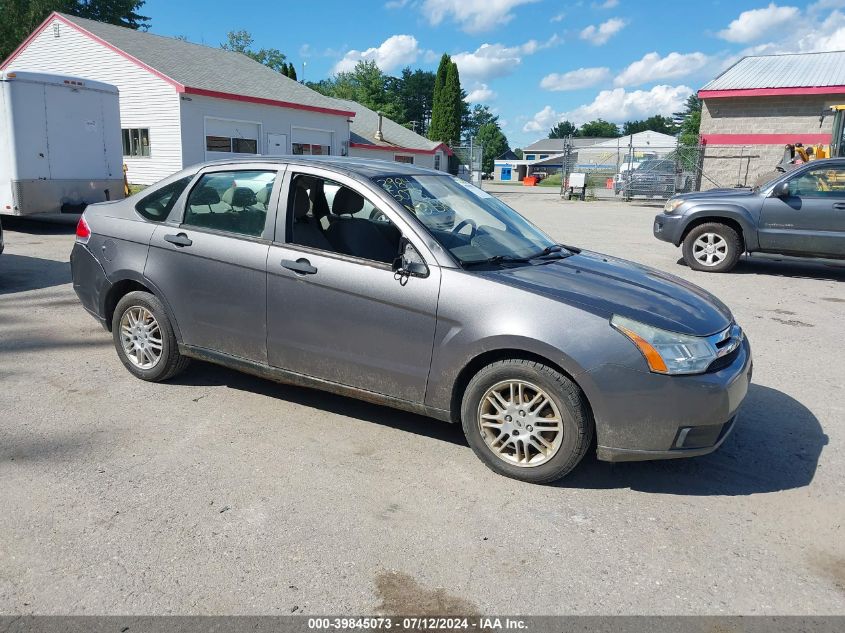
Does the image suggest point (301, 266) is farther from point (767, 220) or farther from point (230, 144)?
point (230, 144)

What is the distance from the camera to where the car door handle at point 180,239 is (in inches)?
183

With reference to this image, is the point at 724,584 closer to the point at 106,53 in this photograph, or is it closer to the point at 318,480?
the point at 318,480

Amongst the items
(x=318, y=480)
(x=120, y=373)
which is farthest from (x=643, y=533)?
(x=120, y=373)

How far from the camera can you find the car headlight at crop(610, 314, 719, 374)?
3357 mm

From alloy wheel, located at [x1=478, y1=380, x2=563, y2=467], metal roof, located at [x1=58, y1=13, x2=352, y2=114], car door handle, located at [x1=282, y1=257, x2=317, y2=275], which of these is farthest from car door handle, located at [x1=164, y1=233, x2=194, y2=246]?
metal roof, located at [x1=58, y1=13, x2=352, y2=114]

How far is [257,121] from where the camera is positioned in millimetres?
24797

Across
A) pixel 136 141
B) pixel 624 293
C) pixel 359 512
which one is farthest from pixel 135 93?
pixel 359 512

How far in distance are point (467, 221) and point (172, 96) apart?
2042 cm

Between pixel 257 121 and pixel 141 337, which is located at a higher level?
pixel 257 121

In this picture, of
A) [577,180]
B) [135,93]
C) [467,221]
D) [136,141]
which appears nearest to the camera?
[467,221]

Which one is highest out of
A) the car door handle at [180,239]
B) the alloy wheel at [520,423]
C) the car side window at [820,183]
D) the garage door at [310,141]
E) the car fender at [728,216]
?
the garage door at [310,141]

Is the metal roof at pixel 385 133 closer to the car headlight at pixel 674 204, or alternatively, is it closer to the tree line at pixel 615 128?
the car headlight at pixel 674 204

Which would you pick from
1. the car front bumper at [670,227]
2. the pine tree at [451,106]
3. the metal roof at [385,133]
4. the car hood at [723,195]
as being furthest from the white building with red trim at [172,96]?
the pine tree at [451,106]

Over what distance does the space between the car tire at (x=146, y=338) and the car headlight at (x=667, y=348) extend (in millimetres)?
3140
